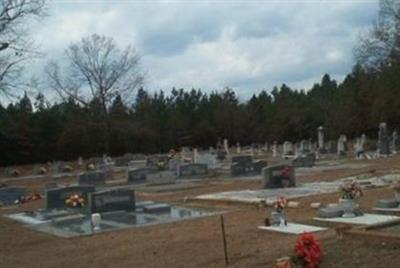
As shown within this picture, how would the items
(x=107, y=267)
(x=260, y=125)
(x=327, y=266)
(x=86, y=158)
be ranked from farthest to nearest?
(x=260, y=125) < (x=86, y=158) < (x=107, y=267) < (x=327, y=266)

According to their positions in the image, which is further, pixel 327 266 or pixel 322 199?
pixel 322 199

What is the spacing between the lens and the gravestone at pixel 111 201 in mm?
17250

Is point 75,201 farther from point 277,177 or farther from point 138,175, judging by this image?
point 138,175

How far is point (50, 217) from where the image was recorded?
17656 mm

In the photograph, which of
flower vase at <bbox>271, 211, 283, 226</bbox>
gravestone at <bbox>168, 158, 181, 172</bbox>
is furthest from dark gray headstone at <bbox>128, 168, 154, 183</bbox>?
flower vase at <bbox>271, 211, 283, 226</bbox>

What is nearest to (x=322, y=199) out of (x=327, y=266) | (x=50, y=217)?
(x=50, y=217)

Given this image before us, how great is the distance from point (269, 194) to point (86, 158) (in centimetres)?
4777

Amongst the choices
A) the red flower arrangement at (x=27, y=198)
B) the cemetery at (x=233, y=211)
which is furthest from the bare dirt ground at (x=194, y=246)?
the red flower arrangement at (x=27, y=198)

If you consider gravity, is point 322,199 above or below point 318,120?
below

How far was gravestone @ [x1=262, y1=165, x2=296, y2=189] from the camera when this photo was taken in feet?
68.9

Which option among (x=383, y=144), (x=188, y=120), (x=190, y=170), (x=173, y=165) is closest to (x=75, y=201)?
(x=190, y=170)

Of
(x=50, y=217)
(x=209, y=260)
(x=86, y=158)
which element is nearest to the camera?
(x=209, y=260)

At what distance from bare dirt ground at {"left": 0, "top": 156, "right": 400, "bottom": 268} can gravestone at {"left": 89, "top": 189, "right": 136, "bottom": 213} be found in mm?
1988

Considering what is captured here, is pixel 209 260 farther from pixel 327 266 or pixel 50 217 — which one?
pixel 50 217
